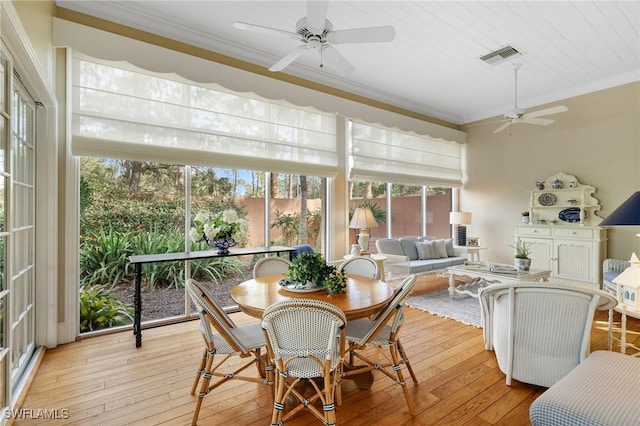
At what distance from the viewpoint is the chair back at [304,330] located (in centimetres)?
163

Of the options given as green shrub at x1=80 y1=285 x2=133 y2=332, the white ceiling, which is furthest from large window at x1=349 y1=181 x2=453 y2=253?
green shrub at x1=80 y1=285 x2=133 y2=332

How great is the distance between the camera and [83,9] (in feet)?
9.70

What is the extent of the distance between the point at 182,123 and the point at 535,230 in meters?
5.40

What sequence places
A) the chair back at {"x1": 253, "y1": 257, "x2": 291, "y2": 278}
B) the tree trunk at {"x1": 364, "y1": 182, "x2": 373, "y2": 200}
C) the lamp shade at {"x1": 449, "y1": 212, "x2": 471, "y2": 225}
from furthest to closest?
the lamp shade at {"x1": 449, "y1": 212, "x2": 471, "y2": 225}, the tree trunk at {"x1": 364, "y1": 182, "x2": 373, "y2": 200}, the chair back at {"x1": 253, "y1": 257, "x2": 291, "y2": 278}

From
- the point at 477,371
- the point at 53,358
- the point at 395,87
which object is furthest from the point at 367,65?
the point at 53,358

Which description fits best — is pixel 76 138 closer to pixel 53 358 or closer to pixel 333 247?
pixel 53 358

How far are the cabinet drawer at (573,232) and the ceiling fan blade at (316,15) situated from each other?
475 cm

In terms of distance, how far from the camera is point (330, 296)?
2.21m

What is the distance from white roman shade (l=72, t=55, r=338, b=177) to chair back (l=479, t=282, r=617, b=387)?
2.93m

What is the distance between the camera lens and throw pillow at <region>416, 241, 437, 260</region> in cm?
527

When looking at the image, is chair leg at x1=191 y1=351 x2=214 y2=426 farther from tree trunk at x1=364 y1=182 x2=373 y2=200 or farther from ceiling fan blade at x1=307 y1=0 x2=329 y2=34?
tree trunk at x1=364 y1=182 x2=373 y2=200

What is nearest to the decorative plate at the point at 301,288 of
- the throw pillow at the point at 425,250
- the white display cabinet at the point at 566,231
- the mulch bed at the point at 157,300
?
the mulch bed at the point at 157,300

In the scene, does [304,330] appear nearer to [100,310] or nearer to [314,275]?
[314,275]

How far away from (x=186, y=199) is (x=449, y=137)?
4893 millimetres
